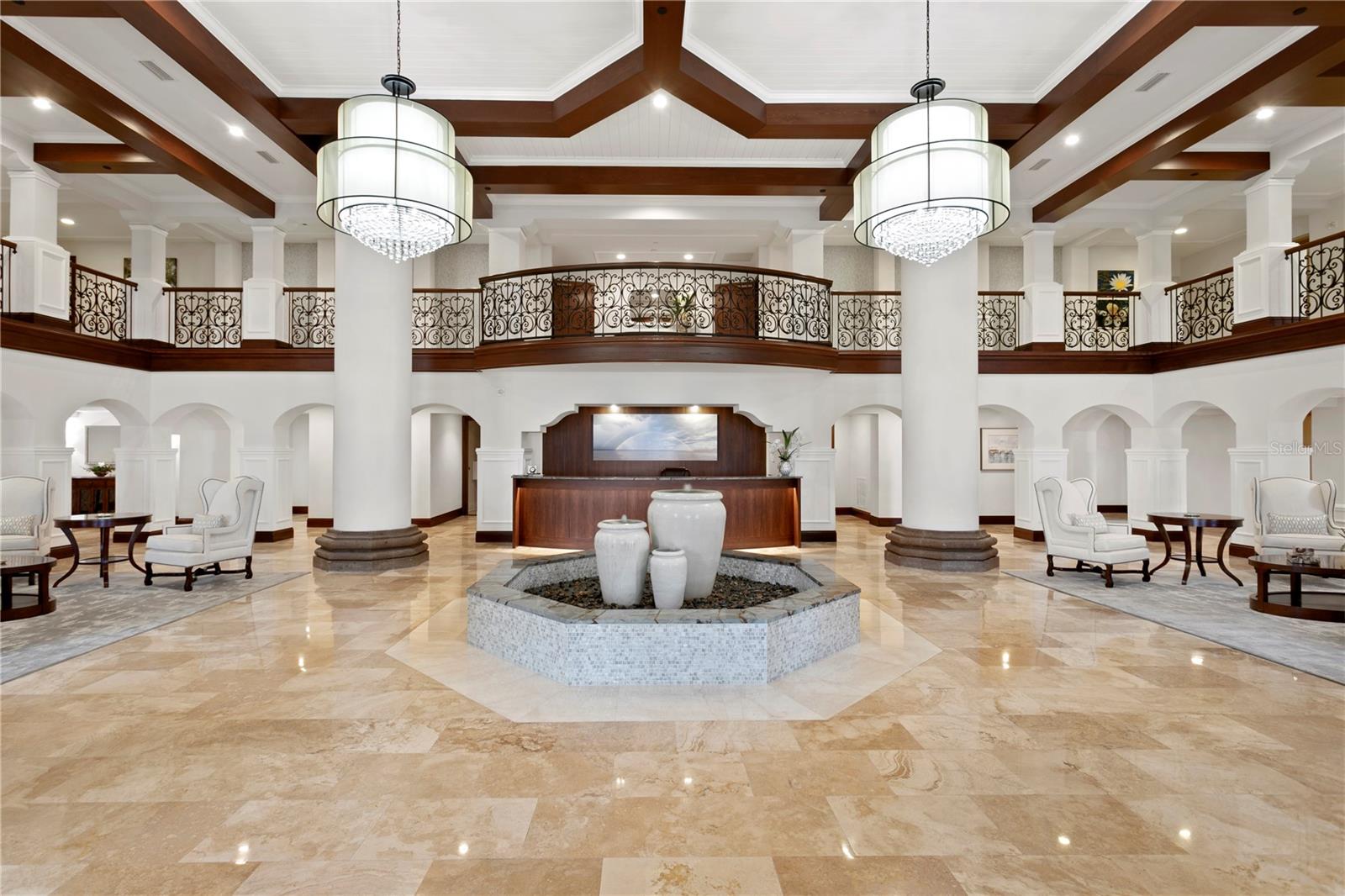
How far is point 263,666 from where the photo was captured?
4.40 metres

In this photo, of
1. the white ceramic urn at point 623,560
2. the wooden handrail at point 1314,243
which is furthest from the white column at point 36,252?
the wooden handrail at point 1314,243

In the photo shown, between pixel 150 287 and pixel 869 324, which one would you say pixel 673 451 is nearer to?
pixel 869 324

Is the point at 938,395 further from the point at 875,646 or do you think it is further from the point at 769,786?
the point at 769,786

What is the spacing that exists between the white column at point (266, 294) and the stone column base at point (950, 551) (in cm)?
1041

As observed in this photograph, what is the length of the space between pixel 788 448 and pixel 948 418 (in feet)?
9.71

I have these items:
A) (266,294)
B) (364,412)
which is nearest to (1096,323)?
(364,412)

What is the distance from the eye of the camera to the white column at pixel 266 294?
10.8 m

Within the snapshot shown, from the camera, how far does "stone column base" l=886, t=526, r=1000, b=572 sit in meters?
7.95

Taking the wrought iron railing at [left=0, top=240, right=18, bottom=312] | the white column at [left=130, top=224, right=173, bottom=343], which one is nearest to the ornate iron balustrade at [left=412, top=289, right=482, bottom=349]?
the white column at [left=130, top=224, right=173, bottom=343]

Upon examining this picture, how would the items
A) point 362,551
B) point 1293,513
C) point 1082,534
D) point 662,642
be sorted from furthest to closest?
point 362,551
point 1293,513
point 1082,534
point 662,642

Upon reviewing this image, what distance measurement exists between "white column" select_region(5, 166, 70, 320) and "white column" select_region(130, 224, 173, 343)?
4.22 ft

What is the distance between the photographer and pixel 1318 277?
8781 millimetres

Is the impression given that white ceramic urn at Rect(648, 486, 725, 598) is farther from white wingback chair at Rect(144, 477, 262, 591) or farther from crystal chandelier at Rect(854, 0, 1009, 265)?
white wingback chair at Rect(144, 477, 262, 591)

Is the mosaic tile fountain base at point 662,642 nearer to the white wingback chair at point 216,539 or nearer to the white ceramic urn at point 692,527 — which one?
the white ceramic urn at point 692,527
